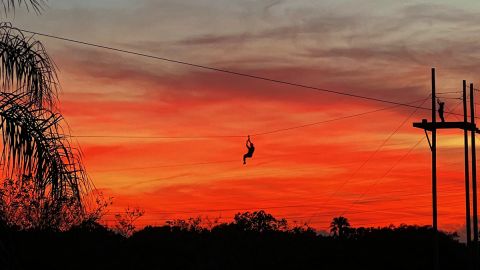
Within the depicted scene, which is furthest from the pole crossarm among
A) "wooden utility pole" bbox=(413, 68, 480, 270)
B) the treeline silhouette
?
the treeline silhouette

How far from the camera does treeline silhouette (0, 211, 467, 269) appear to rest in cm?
6047

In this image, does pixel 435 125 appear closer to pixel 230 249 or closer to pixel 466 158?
pixel 466 158

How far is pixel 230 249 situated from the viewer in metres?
71.7

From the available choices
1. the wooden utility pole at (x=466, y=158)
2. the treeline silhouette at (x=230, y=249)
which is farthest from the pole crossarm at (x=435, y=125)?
the treeline silhouette at (x=230, y=249)

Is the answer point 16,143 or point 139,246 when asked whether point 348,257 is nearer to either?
point 139,246

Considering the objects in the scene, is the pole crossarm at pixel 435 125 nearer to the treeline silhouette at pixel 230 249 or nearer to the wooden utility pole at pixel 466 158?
the wooden utility pole at pixel 466 158

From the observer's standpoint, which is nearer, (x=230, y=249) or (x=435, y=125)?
(x=435, y=125)

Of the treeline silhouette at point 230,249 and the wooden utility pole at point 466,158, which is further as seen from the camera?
the treeline silhouette at point 230,249

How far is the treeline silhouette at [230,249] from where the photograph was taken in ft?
198

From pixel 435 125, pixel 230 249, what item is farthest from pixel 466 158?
pixel 230 249

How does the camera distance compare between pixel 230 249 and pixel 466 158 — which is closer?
pixel 466 158

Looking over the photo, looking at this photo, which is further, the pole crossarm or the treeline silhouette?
the treeline silhouette

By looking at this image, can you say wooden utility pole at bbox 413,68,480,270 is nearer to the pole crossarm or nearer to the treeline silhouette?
the pole crossarm

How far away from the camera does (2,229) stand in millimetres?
13352
